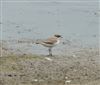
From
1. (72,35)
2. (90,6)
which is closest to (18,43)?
(72,35)

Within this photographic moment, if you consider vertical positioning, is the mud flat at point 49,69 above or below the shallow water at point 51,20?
above

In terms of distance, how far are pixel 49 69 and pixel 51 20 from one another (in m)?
7.18

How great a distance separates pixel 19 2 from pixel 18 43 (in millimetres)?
8005

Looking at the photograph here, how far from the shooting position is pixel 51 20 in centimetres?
1811

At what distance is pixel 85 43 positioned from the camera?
14.6 meters

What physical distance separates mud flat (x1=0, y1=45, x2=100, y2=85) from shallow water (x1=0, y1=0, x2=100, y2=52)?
172 centimetres

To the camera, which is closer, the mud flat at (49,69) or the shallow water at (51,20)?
the mud flat at (49,69)

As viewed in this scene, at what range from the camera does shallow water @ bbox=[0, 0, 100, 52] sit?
15.6 meters

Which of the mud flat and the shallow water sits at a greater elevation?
the mud flat

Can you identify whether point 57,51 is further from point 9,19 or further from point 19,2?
point 19,2

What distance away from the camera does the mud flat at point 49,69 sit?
10133 mm

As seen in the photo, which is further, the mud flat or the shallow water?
the shallow water

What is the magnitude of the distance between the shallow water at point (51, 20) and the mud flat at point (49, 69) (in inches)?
67.8

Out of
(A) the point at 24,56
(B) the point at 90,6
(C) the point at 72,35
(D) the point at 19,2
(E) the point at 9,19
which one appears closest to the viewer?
(A) the point at 24,56
